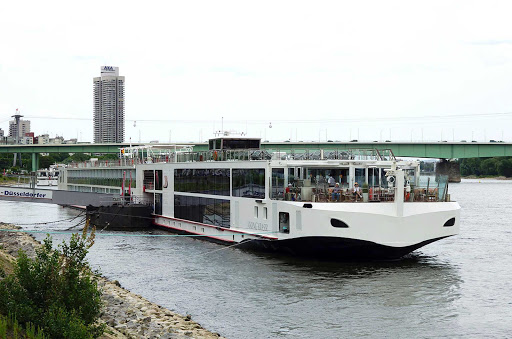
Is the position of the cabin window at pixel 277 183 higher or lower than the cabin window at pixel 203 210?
higher

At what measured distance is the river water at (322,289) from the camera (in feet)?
64.6

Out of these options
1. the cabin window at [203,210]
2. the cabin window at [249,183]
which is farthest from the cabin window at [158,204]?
the cabin window at [249,183]

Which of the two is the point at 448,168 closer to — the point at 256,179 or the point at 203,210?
the point at 203,210

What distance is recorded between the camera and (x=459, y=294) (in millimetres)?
23609

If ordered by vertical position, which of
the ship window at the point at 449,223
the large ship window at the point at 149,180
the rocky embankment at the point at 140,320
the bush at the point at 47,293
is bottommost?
the rocky embankment at the point at 140,320

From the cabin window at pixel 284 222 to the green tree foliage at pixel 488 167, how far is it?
141 meters

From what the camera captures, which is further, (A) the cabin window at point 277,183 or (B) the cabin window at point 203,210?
(B) the cabin window at point 203,210

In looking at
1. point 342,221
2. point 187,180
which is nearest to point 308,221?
point 342,221

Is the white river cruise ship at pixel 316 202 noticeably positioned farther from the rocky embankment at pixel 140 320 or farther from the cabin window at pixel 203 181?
the rocky embankment at pixel 140 320

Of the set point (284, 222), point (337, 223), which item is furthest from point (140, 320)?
point (284, 222)

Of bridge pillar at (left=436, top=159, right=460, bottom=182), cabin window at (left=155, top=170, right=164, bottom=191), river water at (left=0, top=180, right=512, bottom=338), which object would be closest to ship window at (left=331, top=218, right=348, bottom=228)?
river water at (left=0, top=180, right=512, bottom=338)

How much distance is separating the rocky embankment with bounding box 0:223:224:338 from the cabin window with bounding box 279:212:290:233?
8067 mm

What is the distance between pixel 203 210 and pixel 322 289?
13610 mm

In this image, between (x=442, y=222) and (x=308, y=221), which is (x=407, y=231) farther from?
(x=308, y=221)
